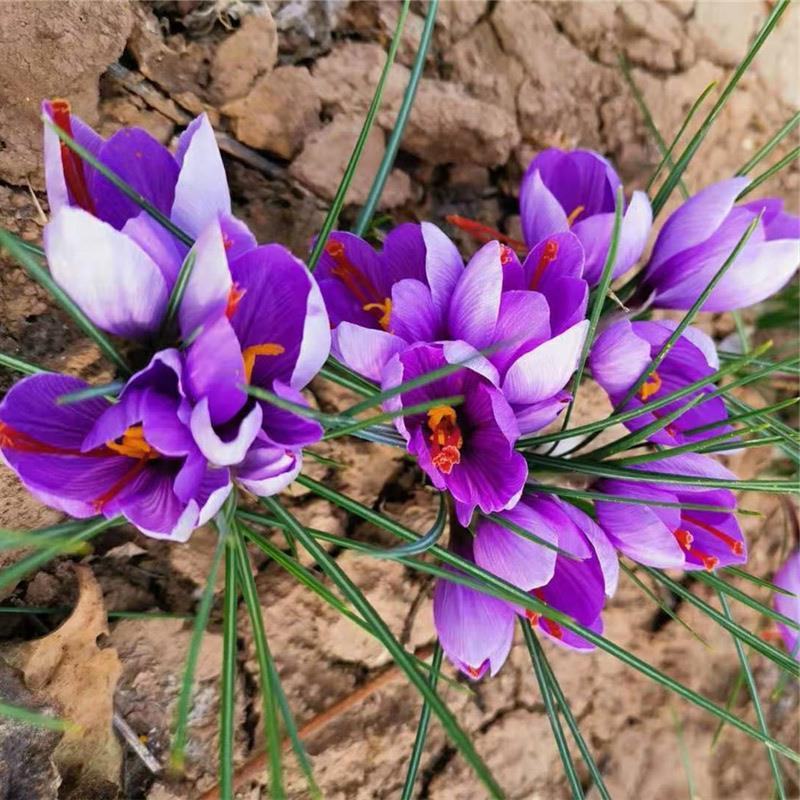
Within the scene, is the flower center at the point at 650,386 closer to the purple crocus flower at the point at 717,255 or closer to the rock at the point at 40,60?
the purple crocus flower at the point at 717,255

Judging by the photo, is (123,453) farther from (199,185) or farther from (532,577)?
(532,577)

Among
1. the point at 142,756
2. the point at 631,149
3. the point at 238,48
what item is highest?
the point at 631,149

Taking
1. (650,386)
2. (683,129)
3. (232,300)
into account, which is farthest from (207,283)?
(683,129)

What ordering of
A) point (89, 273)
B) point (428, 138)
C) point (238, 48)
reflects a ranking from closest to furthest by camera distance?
point (89, 273)
point (238, 48)
point (428, 138)

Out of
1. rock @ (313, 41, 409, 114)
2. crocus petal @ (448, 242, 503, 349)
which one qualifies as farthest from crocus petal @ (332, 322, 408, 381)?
rock @ (313, 41, 409, 114)

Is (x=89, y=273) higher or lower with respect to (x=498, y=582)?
higher

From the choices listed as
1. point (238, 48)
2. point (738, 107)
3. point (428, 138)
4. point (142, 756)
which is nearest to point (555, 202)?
point (428, 138)

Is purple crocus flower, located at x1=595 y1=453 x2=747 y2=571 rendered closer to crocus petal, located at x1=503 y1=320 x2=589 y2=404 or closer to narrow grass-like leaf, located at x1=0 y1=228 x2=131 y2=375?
crocus petal, located at x1=503 y1=320 x2=589 y2=404

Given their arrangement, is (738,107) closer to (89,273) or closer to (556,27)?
(556,27)
